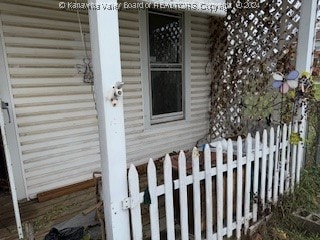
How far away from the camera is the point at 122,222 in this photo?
1.48 meters

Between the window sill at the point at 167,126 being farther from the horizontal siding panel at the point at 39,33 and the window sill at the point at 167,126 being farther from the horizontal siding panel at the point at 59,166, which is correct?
the horizontal siding panel at the point at 39,33

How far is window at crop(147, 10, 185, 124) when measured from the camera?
11.6 ft

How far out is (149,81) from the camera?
3.54 meters

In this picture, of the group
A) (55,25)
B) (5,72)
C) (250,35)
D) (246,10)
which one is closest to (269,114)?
(250,35)

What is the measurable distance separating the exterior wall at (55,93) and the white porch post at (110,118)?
63.6 inches

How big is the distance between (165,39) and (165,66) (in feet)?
1.28

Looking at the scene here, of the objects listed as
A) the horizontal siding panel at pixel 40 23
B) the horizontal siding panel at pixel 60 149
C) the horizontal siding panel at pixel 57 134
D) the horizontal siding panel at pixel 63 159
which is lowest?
the horizontal siding panel at pixel 63 159

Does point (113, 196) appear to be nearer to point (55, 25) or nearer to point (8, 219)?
point (8, 219)

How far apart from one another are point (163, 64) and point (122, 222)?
264 cm

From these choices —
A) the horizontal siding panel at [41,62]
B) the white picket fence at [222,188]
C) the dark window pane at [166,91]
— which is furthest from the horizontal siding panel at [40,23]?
the white picket fence at [222,188]

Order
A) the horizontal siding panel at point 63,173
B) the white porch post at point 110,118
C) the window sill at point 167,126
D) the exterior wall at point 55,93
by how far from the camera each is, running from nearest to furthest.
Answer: the white porch post at point 110,118, the exterior wall at point 55,93, the horizontal siding panel at point 63,173, the window sill at point 167,126

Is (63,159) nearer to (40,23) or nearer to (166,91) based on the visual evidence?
(40,23)

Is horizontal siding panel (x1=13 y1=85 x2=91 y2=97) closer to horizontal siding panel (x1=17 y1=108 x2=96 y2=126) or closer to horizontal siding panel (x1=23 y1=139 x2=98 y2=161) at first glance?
horizontal siding panel (x1=17 y1=108 x2=96 y2=126)

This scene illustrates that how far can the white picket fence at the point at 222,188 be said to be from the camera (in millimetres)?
1600
